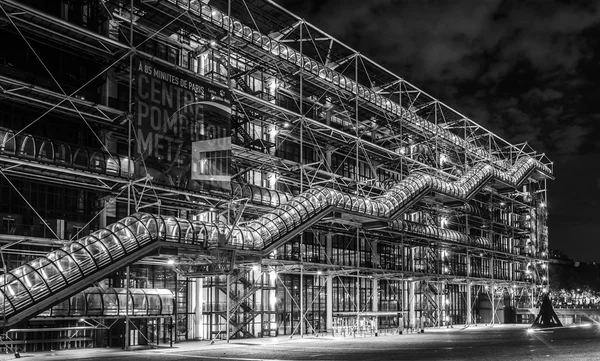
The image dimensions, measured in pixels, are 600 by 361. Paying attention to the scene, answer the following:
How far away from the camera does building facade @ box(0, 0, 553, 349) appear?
23000 mm

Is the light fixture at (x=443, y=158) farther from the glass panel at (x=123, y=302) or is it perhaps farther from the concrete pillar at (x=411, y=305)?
the glass panel at (x=123, y=302)

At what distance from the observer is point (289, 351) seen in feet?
78.4

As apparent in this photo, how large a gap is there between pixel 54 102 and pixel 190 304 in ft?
35.2

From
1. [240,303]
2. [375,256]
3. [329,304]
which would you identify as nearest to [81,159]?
[240,303]

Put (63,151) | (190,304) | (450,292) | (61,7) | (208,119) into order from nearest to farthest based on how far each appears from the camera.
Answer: (63,151) → (61,7) → (208,119) → (190,304) → (450,292)

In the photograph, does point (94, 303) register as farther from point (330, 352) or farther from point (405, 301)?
point (405, 301)

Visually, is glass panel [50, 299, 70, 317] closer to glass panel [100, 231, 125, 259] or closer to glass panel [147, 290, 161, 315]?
glass panel [100, 231, 125, 259]

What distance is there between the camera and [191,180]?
1077 inches

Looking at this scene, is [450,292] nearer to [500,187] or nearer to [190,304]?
[500,187]

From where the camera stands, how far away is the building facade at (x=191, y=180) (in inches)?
906

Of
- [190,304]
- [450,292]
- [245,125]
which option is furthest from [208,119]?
[450,292]

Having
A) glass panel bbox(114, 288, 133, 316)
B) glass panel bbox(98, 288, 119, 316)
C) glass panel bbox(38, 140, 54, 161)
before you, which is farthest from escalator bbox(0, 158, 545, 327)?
glass panel bbox(38, 140, 54, 161)

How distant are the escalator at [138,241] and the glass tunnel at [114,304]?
4.75 feet

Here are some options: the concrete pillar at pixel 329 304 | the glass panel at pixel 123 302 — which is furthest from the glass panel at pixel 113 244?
the concrete pillar at pixel 329 304
